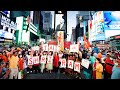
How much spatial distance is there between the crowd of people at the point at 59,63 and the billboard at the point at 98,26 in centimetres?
28

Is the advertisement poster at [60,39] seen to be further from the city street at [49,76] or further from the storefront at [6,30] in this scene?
the storefront at [6,30]

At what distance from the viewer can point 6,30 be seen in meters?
3.54

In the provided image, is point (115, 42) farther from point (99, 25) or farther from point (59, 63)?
point (59, 63)

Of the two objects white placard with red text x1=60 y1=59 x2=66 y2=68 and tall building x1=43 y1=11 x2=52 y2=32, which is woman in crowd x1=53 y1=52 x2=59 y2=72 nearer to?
white placard with red text x1=60 y1=59 x2=66 y2=68

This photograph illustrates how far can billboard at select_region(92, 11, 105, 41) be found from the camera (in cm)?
362

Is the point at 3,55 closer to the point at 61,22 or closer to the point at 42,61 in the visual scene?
the point at 42,61

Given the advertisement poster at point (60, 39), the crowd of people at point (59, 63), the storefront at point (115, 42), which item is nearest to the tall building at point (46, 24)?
the advertisement poster at point (60, 39)

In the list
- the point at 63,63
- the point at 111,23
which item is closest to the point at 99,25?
the point at 111,23

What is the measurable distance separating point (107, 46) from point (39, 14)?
1.74 meters

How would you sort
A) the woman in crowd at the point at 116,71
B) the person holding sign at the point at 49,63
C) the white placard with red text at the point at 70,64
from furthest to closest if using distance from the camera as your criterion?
the white placard with red text at the point at 70,64 < the person holding sign at the point at 49,63 < the woman in crowd at the point at 116,71

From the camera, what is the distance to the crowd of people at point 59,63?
354 centimetres

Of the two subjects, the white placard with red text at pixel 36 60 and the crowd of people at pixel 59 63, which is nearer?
the crowd of people at pixel 59 63

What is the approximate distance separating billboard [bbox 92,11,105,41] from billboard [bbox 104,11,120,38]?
8cm

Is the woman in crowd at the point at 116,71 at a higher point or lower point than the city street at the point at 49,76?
higher
